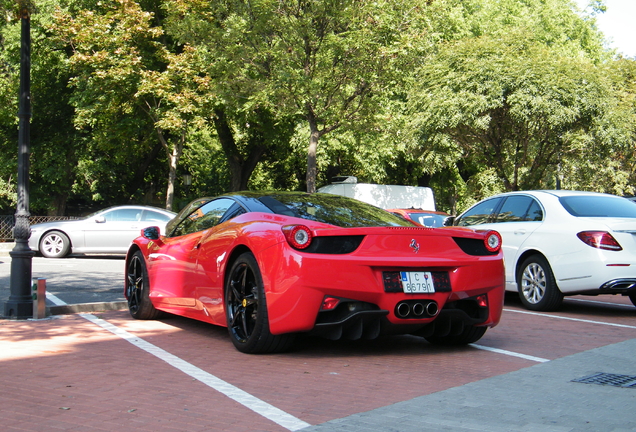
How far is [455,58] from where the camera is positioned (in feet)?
77.6

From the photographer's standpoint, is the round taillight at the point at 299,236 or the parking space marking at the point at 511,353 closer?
the round taillight at the point at 299,236

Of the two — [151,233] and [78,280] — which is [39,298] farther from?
[78,280]

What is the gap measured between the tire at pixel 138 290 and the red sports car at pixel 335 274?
1.20 metres

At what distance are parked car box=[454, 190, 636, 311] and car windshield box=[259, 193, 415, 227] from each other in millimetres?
3143

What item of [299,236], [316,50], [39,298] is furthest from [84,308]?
[316,50]

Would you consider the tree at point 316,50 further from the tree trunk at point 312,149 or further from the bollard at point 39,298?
the bollard at point 39,298

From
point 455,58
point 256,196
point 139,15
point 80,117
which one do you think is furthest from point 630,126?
point 256,196

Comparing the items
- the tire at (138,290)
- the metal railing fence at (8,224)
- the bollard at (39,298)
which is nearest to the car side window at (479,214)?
the tire at (138,290)

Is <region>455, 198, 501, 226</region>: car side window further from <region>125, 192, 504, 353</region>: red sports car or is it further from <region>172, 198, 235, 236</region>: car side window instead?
<region>172, 198, 235, 236</region>: car side window

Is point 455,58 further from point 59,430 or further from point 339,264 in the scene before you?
point 59,430

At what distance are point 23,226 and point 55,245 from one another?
1061 centimetres

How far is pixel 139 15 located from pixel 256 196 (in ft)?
66.2

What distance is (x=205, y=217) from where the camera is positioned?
698 cm

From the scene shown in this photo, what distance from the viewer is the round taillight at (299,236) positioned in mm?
5336
